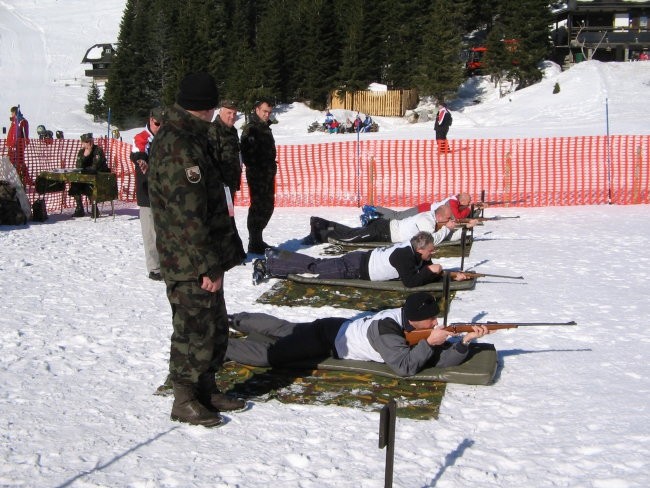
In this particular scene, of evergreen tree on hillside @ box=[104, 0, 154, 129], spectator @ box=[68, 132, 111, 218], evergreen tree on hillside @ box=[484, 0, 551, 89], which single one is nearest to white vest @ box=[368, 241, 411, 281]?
spectator @ box=[68, 132, 111, 218]

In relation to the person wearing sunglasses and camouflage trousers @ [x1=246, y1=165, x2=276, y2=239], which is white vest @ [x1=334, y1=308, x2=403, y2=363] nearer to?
the person wearing sunglasses

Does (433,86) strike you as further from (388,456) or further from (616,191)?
(388,456)

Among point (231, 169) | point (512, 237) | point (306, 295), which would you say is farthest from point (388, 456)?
point (512, 237)

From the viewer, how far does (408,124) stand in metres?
38.2

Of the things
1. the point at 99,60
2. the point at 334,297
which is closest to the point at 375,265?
the point at 334,297

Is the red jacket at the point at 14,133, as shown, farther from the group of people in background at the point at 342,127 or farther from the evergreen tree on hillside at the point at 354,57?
the evergreen tree on hillside at the point at 354,57

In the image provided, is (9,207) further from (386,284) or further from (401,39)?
(401,39)

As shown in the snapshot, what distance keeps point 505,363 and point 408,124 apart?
33.2m

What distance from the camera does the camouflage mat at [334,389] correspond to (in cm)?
493

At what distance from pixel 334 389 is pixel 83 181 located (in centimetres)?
873

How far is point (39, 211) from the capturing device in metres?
12.8

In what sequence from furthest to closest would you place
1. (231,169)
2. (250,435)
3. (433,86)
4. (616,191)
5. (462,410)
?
(433,86) < (616,191) < (231,169) < (462,410) < (250,435)

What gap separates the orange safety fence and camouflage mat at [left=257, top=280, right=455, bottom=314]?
7213 mm

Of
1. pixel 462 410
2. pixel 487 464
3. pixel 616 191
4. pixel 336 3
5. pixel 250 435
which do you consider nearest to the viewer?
pixel 487 464
